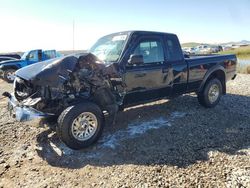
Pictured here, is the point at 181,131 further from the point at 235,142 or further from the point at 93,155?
the point at 93,155

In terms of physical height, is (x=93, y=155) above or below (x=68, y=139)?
below

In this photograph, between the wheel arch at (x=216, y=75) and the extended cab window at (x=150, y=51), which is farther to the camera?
the wheel arch at (x=216, y=75)

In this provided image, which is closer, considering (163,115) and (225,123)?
(225,123)

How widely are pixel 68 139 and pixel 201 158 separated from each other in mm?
2208

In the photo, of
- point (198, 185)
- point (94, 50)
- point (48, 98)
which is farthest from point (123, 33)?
point (198, 185)

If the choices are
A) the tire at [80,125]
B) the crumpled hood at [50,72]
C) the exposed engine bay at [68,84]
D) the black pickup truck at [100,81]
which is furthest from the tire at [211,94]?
the crumpled hood at [50,72]

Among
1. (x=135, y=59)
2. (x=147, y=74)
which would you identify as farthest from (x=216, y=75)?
(x=135, y=59)

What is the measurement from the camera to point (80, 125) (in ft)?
15.1

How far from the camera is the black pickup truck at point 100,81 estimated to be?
178 inches

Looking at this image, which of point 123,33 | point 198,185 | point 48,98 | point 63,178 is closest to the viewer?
point 198,185

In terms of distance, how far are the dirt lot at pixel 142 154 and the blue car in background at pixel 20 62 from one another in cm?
824

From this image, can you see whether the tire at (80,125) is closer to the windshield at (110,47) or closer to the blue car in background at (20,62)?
the windshield at (110,47)

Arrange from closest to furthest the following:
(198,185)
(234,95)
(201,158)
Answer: (198,185)
(201,158)
(234,95)

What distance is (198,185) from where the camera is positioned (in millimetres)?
3484
